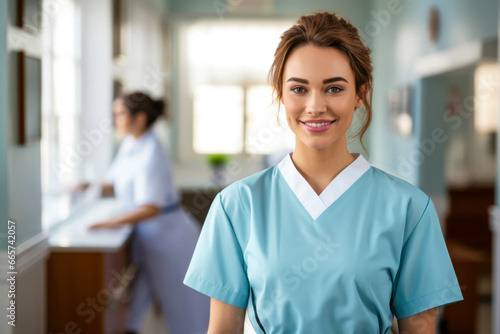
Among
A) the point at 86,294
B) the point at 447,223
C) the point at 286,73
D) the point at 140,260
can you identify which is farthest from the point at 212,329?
the point at 447,223

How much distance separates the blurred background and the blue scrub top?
220mm

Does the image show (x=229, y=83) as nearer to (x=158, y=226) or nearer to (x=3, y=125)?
(x=158, y=226)

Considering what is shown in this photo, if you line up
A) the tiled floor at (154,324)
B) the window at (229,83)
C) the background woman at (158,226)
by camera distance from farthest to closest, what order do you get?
the window at (229,83) < the tiled floor at (154,324) < the background woman at (158,226)

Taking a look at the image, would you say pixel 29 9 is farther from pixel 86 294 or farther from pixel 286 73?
pixel 286 73

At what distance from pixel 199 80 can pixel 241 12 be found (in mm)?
861

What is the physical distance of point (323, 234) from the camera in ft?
3.94

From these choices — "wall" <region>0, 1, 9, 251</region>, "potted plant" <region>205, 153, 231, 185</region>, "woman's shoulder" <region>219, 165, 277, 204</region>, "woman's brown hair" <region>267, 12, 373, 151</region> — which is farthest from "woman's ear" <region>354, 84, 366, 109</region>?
"potted plant" <region>205, 153, 231, 185</region>

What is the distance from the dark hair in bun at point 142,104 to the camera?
3.15 m

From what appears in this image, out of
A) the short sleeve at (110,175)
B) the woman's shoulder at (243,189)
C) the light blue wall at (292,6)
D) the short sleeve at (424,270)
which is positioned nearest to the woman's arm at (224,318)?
the woman's shoulder at (243,189)

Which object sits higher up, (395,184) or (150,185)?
(395,184)

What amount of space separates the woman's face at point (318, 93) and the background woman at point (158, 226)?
78.4 inches

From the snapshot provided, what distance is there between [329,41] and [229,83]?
5.38m

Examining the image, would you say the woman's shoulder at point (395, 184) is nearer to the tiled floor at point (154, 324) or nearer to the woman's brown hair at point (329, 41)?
the woman's brown hair at point (329, 41)

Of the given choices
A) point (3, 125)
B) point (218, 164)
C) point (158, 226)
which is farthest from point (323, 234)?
point (218, 164)
